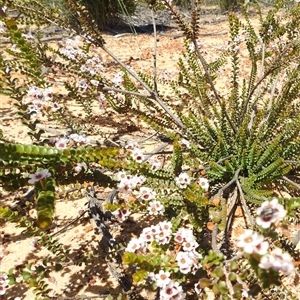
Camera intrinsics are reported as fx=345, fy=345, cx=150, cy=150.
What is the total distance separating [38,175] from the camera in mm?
1281

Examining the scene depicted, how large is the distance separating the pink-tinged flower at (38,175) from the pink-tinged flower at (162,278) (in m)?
0.56

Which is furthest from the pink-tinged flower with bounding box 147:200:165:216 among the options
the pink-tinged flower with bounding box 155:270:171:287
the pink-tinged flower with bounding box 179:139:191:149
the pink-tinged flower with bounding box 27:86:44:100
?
the pink-tinged flower with bounding box 27:86:44:100

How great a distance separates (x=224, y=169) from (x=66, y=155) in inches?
47.9

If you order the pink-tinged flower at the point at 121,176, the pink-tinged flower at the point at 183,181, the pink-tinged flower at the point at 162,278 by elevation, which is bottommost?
the pink-tinged flower at the point at 162,278

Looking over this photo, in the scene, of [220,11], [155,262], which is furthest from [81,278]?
[220,11]

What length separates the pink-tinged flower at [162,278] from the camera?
4.26 ft

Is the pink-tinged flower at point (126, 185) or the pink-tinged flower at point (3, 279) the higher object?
the pink-tinged flower at point (126, 185)

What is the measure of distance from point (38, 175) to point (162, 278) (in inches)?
24.0

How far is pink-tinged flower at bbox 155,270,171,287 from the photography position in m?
1.30

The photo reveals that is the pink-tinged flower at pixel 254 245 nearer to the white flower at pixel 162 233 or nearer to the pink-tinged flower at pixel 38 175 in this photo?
the white flower at pixel 162 233

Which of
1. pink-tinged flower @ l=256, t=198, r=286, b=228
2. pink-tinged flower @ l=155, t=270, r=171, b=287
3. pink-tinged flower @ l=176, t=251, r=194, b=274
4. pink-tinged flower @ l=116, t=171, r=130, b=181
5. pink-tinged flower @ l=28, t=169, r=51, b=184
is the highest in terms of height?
Result: pink-tinged flower @ l=256, t=198, r=286, b=228

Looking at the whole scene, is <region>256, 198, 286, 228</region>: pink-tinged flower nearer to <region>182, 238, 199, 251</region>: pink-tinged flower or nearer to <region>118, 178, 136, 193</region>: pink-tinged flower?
<region>182, 238, 199, 251</region>: pink-tinged flower

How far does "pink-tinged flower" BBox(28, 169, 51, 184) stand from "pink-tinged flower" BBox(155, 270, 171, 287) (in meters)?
0.56

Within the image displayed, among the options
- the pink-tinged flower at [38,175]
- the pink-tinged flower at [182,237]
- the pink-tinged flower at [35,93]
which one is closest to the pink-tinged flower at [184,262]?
the pink-tinged flower at [182,237]
